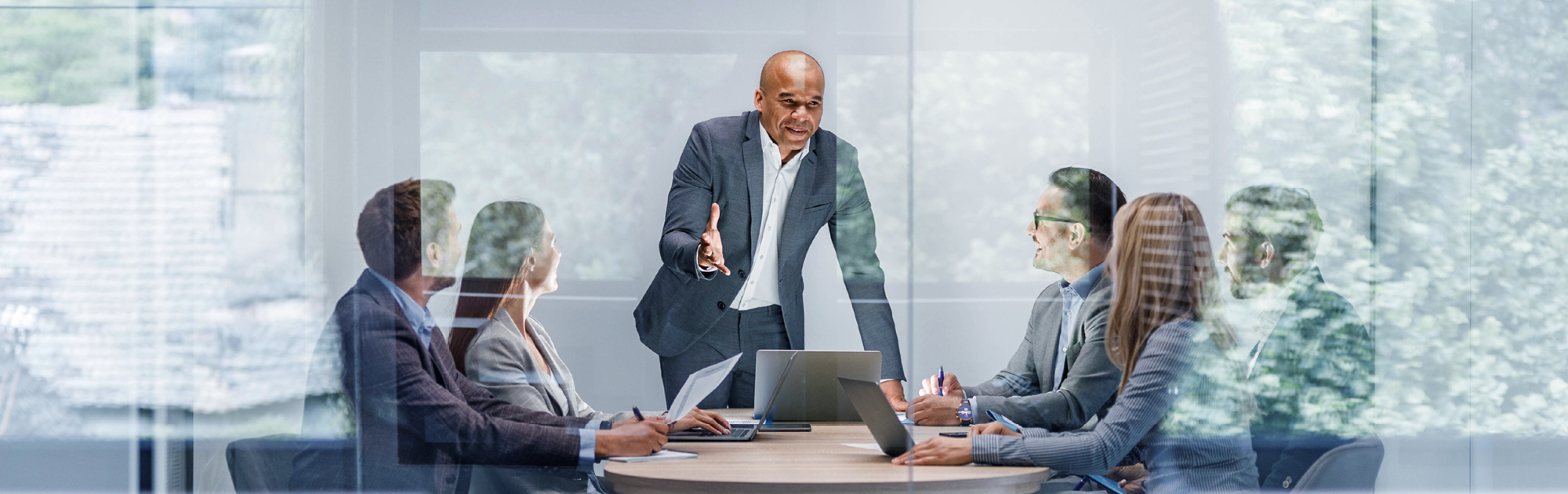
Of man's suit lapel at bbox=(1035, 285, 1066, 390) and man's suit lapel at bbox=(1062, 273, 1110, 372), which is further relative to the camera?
man's suit lapel at bbox=(1035, 285, 1066, 390)

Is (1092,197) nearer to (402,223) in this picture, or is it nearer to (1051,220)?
(1051,220)

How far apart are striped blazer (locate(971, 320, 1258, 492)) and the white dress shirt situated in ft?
4.49

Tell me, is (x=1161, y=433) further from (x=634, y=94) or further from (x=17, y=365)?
(x=17, y=365)

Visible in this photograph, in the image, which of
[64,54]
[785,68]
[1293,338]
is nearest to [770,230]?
[785,68]

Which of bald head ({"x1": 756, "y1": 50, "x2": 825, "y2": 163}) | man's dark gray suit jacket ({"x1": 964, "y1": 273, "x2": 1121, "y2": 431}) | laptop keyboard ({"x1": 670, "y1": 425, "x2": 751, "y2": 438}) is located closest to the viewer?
laptop keyboard ({"x1": 670, "y1": 425, "x2": 751, "y2": 438})

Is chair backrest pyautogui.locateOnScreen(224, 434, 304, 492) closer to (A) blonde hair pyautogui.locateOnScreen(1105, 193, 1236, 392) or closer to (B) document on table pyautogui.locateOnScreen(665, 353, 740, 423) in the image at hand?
(B) document on table pyautogui.locateOnScreen(665, 353, 740, 423)

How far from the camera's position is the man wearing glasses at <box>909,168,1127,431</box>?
2.74 metres

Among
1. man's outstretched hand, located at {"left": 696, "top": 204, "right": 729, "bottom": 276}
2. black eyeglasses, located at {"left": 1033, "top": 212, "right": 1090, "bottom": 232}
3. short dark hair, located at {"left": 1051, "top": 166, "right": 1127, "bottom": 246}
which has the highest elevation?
short dark hair, located at {"left": 1051, "top": 166, "right": 1127, "bottom": 246}

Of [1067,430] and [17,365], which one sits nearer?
[1067,430]

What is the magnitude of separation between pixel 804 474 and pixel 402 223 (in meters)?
1.48

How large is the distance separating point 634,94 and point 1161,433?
199 cm

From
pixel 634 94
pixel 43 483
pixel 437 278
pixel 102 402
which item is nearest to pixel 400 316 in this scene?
pixel 437 278

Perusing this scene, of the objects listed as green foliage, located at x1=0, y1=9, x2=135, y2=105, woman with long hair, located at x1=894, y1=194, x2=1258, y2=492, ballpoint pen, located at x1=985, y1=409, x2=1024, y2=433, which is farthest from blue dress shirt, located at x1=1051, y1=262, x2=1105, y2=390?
green foliage, located at x1=0, y1=9, x2=135, y2=105

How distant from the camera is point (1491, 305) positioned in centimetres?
347
